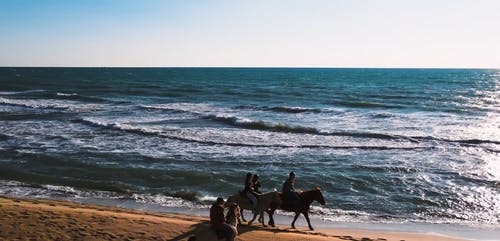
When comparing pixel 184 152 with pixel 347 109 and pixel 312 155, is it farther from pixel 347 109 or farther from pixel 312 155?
pixel 347 109

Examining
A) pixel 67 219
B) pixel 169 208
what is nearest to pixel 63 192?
pixel 169 208

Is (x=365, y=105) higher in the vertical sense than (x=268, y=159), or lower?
higher

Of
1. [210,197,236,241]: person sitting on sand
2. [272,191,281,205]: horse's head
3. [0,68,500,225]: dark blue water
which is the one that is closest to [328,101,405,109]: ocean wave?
[0,68,500,225]: dark blue water

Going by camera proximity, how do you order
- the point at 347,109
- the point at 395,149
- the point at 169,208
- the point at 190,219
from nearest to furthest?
the point at 190,219 < the point at 169,208 < the point at 395,149 < the point at 347,109

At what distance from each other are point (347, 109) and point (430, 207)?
34591 millimetres

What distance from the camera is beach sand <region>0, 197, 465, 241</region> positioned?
12266mm

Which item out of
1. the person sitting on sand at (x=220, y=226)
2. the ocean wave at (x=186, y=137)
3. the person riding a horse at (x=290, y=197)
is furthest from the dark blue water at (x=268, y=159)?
the person sitting on sand at (x=220, y=226)

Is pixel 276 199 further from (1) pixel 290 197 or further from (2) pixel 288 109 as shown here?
(2) pixel 288 109

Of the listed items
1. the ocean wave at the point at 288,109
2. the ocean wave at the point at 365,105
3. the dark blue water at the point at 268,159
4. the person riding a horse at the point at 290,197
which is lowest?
the dark blue water at the point at 268,159

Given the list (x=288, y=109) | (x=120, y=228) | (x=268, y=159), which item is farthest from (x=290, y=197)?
(x=288, y=109)

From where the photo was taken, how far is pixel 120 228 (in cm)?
1288

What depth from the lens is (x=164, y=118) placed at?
138 ft

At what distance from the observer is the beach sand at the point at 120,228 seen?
12.3 meters

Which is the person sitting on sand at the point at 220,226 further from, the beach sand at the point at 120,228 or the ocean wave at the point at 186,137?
the ocean wave at the point at 186,137
